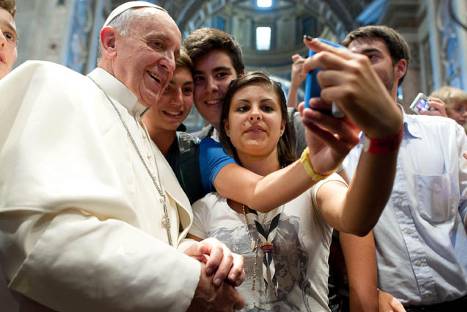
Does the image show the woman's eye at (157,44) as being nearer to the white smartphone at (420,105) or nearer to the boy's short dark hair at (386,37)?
the boy's short dark hair at (386,37)

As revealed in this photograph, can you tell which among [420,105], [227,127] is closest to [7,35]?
[227,127]

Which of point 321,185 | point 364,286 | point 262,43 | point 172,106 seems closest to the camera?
point 321,185

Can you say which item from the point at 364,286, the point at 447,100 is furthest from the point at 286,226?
the point at 447,100

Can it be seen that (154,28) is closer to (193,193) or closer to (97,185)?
(193,193)

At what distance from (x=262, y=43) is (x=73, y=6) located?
56.9 ft

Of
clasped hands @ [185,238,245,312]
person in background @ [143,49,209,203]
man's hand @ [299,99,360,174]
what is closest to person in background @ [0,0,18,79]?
person in background @ [143,49,209,203]

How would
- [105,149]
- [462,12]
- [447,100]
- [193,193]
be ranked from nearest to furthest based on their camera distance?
1. [105,149]
2. [193,193]
3. [447,100]
4. [462,12]

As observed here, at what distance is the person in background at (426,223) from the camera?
1921mm

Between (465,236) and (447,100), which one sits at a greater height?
(447,100)

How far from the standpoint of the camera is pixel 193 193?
6.65ft

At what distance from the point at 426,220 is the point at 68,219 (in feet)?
5.34

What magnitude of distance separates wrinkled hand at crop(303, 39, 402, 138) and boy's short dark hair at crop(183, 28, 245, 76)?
4.87 feet

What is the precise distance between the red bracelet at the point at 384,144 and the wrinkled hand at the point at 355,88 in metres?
0.05

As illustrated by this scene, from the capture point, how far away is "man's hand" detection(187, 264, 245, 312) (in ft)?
3.93
